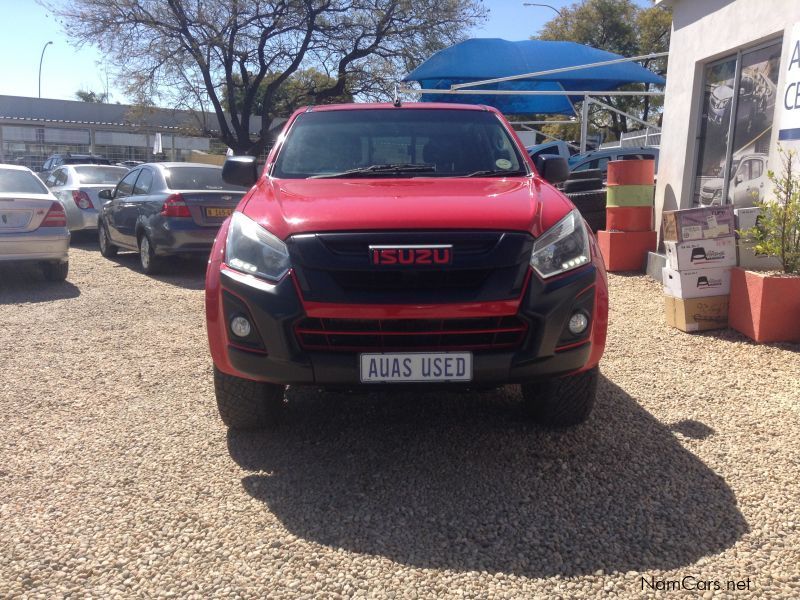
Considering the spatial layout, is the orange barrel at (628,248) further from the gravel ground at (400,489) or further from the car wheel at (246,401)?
the car wheel at (246,401)

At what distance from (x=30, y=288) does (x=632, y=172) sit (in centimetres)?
708

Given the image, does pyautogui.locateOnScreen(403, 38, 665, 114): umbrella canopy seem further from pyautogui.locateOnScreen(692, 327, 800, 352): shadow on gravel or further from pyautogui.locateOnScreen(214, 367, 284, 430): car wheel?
pyautogui.locateOnScreen(214, 367, 284, 430): car wheel

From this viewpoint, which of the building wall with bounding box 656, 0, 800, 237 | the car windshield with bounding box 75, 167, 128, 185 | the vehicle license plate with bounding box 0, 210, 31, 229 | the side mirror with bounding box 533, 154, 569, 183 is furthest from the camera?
the car windshield with bounding box 75, 167, 128, 185

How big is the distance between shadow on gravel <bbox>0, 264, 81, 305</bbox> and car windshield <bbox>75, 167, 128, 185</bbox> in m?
3.51

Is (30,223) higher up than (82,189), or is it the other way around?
(82,189)

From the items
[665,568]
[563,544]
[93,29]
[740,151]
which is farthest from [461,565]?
[93,29]

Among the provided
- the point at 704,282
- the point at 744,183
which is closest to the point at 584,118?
the point at 744,183

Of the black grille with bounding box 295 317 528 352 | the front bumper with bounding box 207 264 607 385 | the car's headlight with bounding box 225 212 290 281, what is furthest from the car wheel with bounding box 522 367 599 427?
the car's headlight with bounding box 225 212 290 281

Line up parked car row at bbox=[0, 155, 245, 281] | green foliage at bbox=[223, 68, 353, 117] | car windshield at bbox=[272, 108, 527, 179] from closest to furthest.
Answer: car windshield at bbox=[272, 108, 527, 179] < parked car row at bbox=[0, 155, 245, 281] < green foliage at bbox=[223, 68, 353, 117]

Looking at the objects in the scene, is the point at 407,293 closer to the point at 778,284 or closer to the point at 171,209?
the point at 778,284

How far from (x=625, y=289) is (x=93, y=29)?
1907 centimetres

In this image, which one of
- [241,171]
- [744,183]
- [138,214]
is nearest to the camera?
→ [241,171]

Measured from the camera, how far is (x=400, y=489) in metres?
3.07

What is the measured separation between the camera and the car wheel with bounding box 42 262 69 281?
27.8ft
